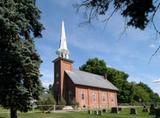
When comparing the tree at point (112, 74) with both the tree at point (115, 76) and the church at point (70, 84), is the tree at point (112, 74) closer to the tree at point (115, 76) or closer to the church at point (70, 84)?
the tree at point (115, 76)

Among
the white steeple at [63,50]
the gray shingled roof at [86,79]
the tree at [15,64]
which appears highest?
the white steeple at [63,50]

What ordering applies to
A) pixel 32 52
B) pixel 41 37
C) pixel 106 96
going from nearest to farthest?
pixel 32 52 → pixel 41 37 → pixel 106 96

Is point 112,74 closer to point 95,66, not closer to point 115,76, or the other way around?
point 115,76

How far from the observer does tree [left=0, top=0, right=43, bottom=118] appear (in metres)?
25.6

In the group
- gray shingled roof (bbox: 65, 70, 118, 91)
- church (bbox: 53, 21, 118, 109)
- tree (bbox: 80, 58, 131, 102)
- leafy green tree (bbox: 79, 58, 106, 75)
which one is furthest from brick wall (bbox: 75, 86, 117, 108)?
leafy green tree (bbox: 79, 58, 106, 75)

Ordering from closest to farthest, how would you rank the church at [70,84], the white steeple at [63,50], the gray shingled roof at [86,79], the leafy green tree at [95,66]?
the church at [70,84]
the gray shingled roof at [86,79]
the white steeple at [63,50]
the leafy green tree at [95,66]

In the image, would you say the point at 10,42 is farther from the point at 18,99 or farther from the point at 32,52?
the point at 18,99

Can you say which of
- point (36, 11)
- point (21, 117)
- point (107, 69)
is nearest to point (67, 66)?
point (107, 69)

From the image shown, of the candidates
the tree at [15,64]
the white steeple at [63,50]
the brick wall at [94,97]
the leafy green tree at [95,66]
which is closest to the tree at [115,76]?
the leafy green tree at [95,66]

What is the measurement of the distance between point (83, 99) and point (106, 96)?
11.9 meters

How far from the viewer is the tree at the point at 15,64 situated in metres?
25.6

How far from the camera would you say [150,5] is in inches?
321

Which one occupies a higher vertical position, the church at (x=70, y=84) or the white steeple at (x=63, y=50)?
the white steeple at (x=63, y=50)

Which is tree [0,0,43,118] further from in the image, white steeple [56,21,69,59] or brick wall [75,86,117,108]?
white steeple [56,21,69,59]
